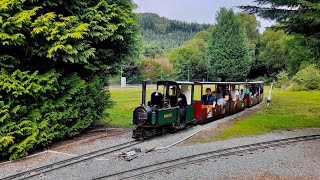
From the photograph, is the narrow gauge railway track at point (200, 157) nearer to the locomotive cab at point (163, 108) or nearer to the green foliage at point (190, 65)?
the locomotive cab at point (163, 108)

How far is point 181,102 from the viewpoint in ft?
50.1

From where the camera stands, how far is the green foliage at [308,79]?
149ft

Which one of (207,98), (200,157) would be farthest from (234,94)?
(200,157)

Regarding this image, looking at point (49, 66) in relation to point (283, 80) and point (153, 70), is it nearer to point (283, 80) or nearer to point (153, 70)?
point (283, 80)

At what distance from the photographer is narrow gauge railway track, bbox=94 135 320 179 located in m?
8.81

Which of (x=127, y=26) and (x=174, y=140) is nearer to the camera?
(x=174, y=140)

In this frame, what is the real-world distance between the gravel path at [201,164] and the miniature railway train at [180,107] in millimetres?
787

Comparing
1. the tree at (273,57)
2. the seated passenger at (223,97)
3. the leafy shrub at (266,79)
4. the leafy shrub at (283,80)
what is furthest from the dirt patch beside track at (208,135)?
the tree at (273,57)

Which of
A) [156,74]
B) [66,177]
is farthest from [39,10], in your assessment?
[156,74]

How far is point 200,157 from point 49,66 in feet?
20.5

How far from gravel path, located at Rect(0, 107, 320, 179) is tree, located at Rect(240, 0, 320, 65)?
409cm

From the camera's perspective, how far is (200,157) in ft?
34.7

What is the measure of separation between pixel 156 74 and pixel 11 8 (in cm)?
5620

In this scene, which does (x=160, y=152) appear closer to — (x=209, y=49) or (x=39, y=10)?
(x=39, y=10)
